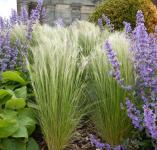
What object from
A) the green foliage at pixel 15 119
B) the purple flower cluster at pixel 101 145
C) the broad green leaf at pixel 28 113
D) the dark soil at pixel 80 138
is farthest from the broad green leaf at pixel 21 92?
the purple flower cluster at pixel 101 145

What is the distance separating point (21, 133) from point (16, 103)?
0.26 metres

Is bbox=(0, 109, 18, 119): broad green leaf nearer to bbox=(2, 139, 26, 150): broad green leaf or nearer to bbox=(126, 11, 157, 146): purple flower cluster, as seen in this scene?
bbox=(2, 139, 26, 150): broad green leaf

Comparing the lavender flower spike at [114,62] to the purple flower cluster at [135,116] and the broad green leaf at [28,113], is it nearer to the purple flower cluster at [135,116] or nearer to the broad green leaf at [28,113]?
the purple flower cluster at [135,116]

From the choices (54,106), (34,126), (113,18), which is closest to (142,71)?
(54,106)

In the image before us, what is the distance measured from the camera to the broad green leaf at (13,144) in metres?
2.78

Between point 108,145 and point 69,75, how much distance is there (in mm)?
551

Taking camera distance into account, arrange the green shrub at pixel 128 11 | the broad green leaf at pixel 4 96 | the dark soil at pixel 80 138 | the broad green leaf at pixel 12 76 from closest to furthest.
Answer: the broad green leaf at pixel 4 96 < the dark soil at pixel 80 138 < the broad green leaf at pixel 12 76 < the green shrub at pixel 128 11

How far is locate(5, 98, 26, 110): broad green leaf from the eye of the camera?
291 cm

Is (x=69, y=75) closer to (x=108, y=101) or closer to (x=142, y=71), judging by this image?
(x=108, y=101)

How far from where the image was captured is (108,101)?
2.98 metres

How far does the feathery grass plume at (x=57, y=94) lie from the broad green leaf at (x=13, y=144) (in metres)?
0.17

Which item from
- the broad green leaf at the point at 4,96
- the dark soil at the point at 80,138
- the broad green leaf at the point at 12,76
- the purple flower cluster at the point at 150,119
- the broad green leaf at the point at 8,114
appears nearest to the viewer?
the purple flower cluster at the point at 150,119

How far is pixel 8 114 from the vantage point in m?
2.88

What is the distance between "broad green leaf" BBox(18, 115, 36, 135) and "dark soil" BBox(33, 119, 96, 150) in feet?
0.62
